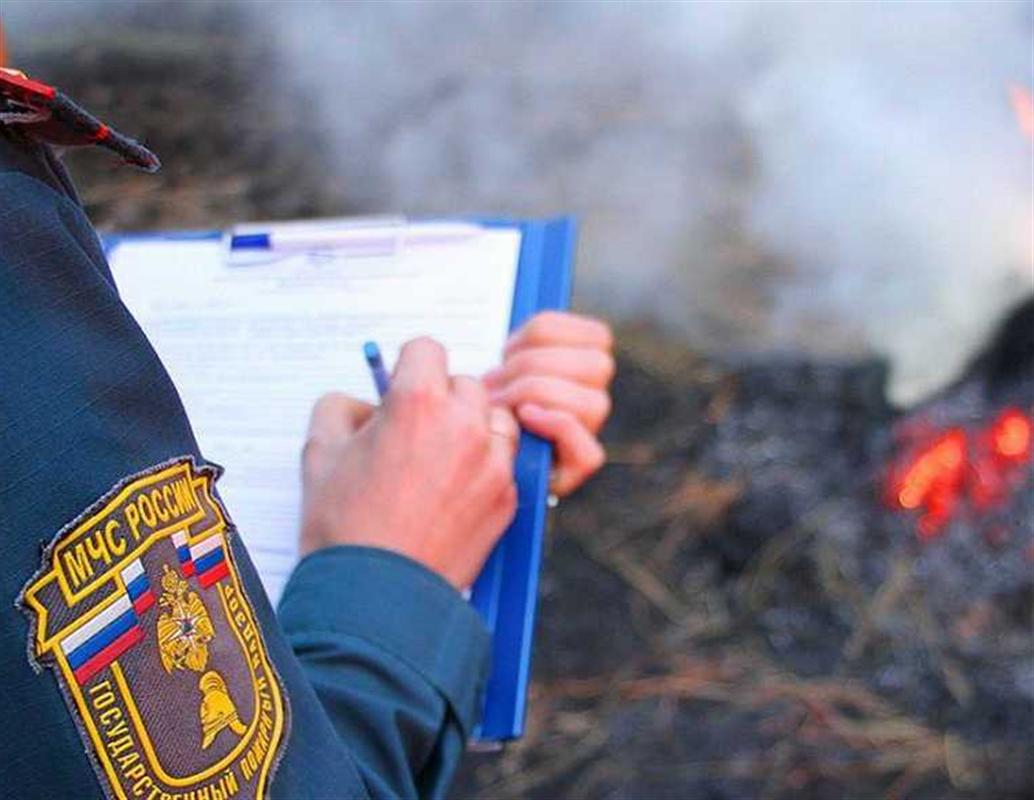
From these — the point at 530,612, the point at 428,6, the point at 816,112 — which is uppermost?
the point at 428,6

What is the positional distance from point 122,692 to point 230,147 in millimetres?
1895

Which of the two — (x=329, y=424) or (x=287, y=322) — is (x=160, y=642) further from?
(x=287, y=322)

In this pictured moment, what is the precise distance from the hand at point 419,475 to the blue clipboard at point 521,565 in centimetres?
2

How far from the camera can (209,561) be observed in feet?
1.78

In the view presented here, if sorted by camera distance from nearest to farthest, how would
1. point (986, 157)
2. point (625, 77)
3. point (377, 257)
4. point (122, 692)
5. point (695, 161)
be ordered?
point (122, 692), point (377, 257), point (986, 157), point (695, 161), point (625, 77)

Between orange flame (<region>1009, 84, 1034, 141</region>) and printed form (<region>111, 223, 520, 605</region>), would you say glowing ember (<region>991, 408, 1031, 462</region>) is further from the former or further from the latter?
printed form (<region>111, 223, 520, 605</region>)

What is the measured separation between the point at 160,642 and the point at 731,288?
4.84 feet

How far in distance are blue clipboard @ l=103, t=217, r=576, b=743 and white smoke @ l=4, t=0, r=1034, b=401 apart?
2.83ft

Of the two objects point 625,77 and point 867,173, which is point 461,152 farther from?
point 867,173

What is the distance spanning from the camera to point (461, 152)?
2105 millimetres

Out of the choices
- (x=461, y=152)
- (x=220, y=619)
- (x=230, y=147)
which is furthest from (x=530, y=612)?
(x=230, y=147)

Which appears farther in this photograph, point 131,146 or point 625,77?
point 625,77

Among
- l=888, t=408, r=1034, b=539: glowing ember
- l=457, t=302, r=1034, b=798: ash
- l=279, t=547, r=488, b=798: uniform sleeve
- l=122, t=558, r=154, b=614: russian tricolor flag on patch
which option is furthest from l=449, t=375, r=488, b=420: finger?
l=888, t=408, r=1034, b=539: glowing ember

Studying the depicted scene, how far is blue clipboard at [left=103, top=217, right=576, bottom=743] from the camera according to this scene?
2.73ft
